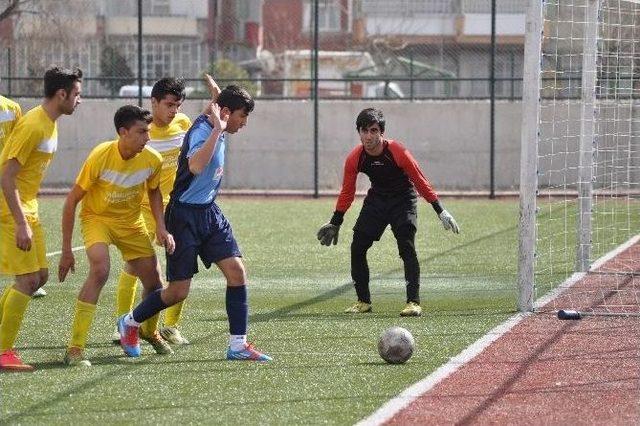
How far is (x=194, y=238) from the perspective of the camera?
27.4 ft

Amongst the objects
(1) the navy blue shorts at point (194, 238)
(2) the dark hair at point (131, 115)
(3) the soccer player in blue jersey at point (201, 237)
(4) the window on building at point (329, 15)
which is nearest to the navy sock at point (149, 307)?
(3) the soccer player in blue jersey at point (201, 237)

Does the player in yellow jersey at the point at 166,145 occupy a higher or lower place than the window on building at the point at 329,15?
lower

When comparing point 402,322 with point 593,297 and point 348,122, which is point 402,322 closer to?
point 593,297

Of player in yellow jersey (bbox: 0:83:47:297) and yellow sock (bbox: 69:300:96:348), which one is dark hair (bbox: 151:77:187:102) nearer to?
player in yellow jersey (bbox: 0:83:47:297)

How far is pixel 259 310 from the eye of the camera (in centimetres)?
1076

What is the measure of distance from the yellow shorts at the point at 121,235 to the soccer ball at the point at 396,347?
162 centimetres

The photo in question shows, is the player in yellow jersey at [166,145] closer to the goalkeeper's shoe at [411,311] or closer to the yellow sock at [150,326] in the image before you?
the yellow sock at [150,326]

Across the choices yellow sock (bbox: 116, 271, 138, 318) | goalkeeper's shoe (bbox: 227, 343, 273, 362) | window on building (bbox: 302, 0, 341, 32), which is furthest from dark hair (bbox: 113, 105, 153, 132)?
window on building (bbox: 302, 0, 341, 32)

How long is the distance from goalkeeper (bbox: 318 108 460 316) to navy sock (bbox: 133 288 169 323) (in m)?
2.57

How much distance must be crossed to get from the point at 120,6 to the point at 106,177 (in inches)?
889

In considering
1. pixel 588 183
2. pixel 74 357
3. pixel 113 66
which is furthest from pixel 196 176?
pixel 113 66

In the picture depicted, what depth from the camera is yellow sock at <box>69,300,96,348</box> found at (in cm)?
814

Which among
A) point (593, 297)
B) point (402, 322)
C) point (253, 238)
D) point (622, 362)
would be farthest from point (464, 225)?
point (622, 362)

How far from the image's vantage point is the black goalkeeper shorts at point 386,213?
10.7 m
